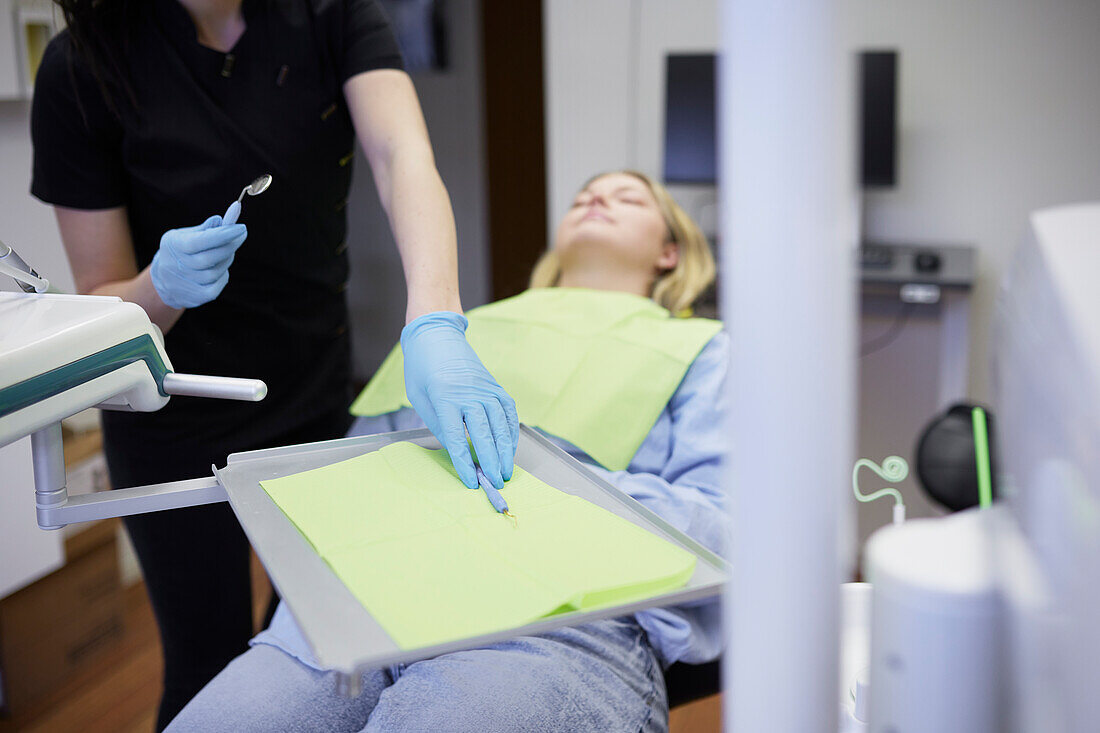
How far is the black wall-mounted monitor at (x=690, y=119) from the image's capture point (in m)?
2.69

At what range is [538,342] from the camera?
1.43m

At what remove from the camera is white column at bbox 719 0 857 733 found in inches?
14.1

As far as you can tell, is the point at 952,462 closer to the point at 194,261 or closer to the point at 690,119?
the point at 194,261

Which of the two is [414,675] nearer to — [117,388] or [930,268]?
[117,388]

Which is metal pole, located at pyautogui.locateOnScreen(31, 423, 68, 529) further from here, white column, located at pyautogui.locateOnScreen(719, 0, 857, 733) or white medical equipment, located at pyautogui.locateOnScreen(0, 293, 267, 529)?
white column, located at pyautogui.locateOnScreen(719, 0, 857, 733)

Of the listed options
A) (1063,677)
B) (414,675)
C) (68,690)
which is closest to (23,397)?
(414,675)

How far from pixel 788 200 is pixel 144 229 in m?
1.17

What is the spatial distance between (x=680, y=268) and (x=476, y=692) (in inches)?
40.7

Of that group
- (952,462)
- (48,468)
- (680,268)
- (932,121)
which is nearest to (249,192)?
(48,468)

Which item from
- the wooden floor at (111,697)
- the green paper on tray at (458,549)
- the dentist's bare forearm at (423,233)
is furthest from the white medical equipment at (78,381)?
the wooden floor at (111,697)

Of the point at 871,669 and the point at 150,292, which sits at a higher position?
the point at 150,292

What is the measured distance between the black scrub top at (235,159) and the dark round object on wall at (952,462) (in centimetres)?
94

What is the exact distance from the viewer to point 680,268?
5.58 feet

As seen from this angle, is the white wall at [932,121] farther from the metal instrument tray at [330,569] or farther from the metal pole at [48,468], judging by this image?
the metal pole at [48,468]
